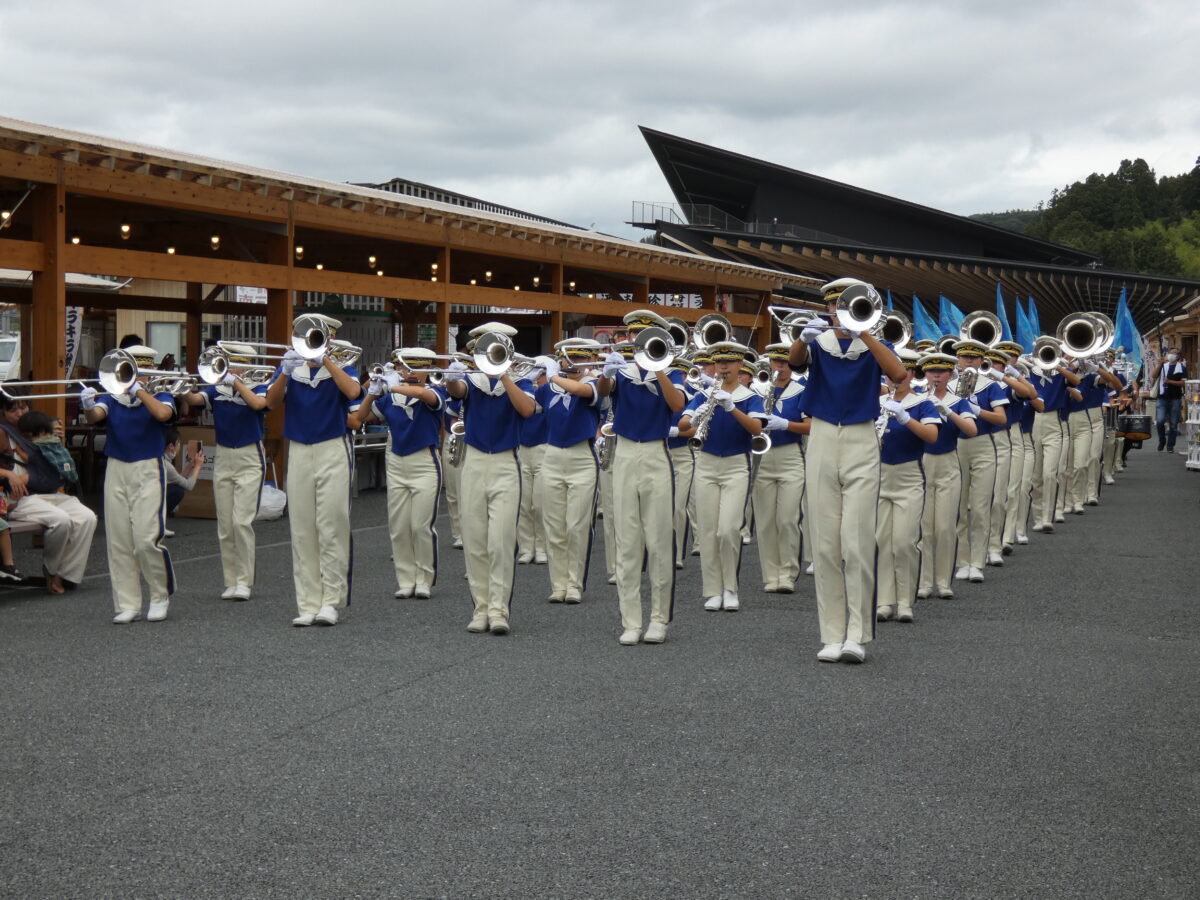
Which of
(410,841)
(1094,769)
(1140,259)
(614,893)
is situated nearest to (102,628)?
(410,841)

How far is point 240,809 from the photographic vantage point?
4.86 metres

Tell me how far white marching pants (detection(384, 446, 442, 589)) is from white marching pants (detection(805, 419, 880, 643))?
354cm

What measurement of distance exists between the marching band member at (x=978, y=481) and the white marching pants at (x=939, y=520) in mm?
977

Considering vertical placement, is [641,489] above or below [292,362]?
below

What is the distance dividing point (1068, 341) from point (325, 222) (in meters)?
9.59

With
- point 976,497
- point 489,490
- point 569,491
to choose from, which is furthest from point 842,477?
point 976,497

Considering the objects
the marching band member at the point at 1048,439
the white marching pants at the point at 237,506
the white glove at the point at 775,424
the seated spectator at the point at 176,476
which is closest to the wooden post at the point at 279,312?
the seated spectator at the point at 176,476

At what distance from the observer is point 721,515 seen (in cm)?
955

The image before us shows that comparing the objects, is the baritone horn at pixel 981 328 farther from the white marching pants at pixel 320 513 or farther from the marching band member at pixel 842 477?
the white marching pants at pixel 320 513

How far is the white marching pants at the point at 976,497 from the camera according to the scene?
11.2 meters

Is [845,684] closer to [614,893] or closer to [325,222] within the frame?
[614,893]

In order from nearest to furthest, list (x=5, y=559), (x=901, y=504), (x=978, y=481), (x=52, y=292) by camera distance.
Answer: (x=901, y=504) → (x=5, y=559) → (x=978, y=481) → (x=52, y=292)

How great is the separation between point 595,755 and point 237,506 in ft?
17.3

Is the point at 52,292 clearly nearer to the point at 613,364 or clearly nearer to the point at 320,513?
the point at 320,513
